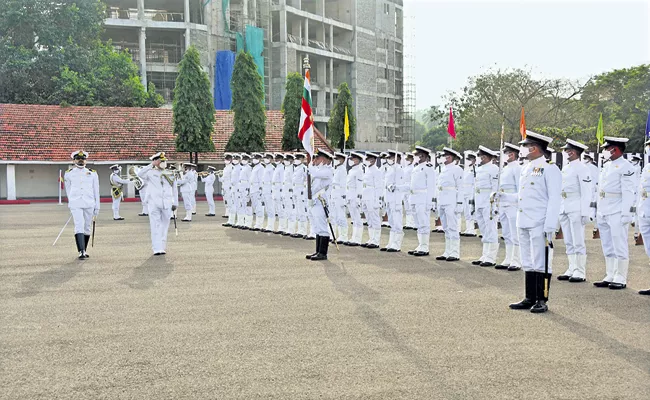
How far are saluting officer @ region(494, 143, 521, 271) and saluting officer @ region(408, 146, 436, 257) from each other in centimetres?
196

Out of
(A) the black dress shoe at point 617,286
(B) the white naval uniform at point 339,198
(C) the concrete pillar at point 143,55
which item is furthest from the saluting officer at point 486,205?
(C) the concrete pillar at point 143,55

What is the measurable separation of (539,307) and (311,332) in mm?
2804

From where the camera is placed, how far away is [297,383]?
215 inches

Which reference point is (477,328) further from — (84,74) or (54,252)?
(84,74)

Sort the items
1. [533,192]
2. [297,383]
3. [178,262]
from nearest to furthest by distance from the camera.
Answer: [297,383], [533,192], [178,262]

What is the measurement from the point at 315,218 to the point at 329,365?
276 inches

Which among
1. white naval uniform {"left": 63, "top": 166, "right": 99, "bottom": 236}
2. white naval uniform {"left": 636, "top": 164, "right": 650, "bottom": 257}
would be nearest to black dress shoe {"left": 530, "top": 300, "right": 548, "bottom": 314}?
white naval uniform {"left": 636, "top": 164, "right": 650, "bottom": 257}

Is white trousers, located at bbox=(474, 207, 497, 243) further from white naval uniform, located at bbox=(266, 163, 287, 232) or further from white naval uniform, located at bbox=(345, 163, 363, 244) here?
white naval uniform, located at bbox=(266, 163, 287, 232)

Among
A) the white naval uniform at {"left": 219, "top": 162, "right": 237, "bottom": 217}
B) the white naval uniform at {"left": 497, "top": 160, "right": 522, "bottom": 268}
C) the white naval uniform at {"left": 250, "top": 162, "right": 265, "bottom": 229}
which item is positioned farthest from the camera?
the white naval uniform at {"left": 219, "top": 162, "right": 237, "bottom": 217}

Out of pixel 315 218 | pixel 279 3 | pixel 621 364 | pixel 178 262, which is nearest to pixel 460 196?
pixel 315 218

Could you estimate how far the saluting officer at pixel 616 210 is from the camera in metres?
9.73

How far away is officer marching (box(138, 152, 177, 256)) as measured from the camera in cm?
1384

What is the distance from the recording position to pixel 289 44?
61.1m

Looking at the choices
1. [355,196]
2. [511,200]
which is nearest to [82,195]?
[355,196]
